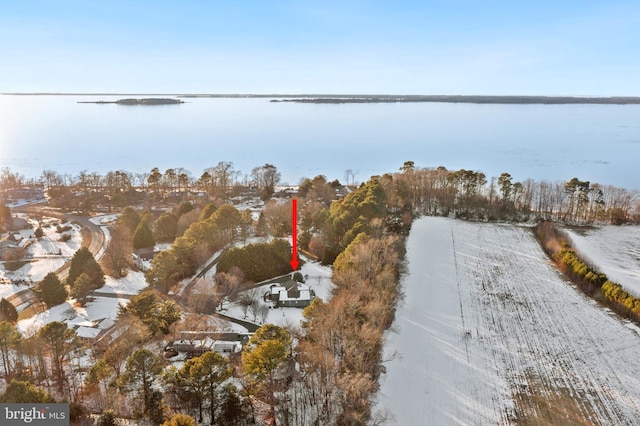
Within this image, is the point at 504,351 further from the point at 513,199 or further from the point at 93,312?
the point at 513,199

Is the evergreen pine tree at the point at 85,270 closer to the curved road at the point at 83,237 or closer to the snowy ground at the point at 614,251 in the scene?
the curved road at the point at 83,237

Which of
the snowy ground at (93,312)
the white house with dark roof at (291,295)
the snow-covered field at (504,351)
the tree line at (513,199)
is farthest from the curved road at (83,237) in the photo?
the tree line at (513,199)

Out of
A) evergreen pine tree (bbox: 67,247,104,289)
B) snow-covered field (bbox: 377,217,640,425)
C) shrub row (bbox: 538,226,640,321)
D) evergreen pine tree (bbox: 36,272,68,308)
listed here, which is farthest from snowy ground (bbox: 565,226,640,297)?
evergreen pine tree (bbox: 36,272,68,308)

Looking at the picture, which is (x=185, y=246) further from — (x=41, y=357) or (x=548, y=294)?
(x=548, y=294)

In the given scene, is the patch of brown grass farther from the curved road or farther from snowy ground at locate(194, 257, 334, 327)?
the curved road

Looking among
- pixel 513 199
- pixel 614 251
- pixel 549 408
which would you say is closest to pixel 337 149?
pixel 513 199
